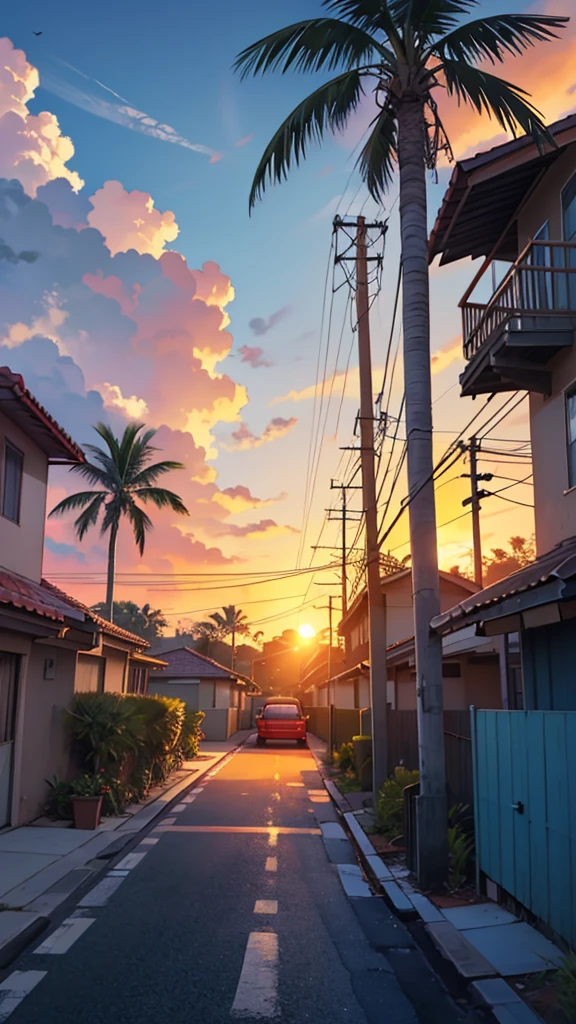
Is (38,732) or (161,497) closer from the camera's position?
(38,732)

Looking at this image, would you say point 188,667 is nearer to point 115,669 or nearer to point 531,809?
point 115,669

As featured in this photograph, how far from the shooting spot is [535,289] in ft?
37.8

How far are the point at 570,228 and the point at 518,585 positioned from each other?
6119 mm

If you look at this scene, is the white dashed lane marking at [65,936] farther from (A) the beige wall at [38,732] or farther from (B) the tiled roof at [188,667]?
(B) the tiled roof at [188,667]

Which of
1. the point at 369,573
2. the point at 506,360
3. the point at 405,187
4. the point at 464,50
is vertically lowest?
the point at 369,573

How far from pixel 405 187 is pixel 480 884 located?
8.65 m

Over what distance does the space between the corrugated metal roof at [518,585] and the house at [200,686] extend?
3103 centimetres

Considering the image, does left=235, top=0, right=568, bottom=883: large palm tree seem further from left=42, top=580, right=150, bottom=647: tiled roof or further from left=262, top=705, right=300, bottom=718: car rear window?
left=262, top=705, right=300, bottom=718: car rear window

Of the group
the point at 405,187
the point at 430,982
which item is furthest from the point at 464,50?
the point at 430,982

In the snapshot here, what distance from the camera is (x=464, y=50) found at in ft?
36.1

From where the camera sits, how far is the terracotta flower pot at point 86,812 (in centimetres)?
1302

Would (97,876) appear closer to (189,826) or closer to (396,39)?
→ (189,826)

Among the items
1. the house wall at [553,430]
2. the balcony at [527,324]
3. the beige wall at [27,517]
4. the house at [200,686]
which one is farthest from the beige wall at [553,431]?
the house at [200,686]

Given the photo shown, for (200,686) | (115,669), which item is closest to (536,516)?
(115,669)
